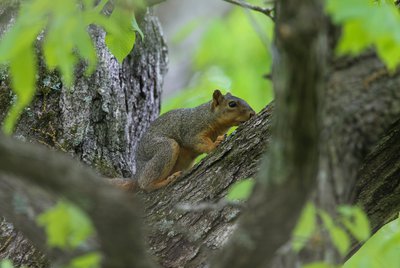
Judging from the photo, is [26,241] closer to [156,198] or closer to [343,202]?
[156,198]

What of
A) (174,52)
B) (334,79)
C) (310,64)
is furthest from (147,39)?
(174,52)

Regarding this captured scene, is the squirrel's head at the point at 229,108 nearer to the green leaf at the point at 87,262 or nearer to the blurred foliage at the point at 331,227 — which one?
the blurred foliage at the point at 331,227

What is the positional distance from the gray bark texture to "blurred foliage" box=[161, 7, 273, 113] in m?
1.94

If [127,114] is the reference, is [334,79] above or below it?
below

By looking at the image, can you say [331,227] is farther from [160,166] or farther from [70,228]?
[160,166]

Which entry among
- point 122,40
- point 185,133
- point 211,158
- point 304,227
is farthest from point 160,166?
point 304,227

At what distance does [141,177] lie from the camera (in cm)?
523

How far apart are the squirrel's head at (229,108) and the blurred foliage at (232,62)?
0.95m

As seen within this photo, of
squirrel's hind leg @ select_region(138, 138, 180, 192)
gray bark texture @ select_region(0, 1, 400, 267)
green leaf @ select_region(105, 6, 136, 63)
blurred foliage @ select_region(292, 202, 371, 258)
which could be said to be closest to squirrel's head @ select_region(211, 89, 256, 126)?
squirrel's hind leg @ select_region(138, 138, 180, 192)

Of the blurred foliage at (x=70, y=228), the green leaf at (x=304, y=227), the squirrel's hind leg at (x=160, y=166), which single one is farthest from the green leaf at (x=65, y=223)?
the squirrel's hind leg at (x=160, y=166)

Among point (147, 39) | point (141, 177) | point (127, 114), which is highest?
point (147, 39)

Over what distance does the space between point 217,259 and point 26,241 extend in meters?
2.16

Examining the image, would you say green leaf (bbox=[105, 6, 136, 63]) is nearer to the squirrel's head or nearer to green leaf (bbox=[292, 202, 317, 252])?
green leaf (bbox=[292, 202, 317, 252])

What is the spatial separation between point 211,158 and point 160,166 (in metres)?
1.49
